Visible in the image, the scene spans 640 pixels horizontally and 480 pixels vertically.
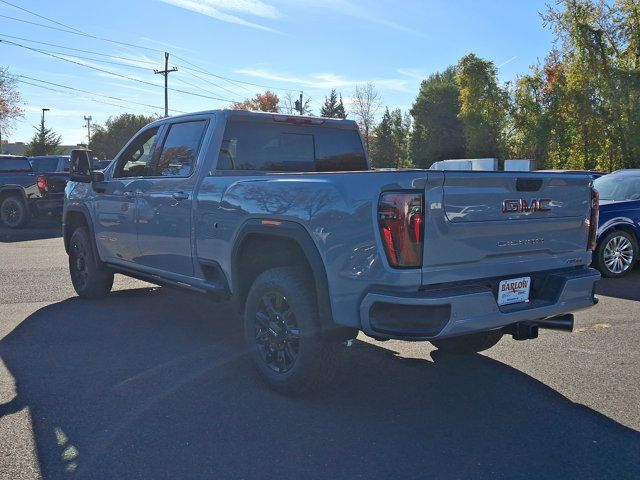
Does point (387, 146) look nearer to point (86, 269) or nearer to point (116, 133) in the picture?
point (116, 133)

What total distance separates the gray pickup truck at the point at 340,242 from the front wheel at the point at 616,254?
16.3ft

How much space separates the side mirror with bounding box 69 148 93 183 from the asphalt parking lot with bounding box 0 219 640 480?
5.18 ft

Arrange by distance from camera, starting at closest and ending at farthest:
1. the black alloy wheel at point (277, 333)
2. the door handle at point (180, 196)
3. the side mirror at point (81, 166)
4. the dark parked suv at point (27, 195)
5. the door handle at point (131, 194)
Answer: the black alloy wheel at point (277, 333) → the door handle at point (180, 196) → the door handle at point (131, 194) → the side mirror at point (81, 166) → the dark parked suv at point (27, 195)

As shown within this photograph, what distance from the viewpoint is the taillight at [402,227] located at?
3.54 metres

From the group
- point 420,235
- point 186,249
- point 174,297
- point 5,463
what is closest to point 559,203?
point 420,235

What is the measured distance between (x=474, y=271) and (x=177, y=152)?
3.15 meters

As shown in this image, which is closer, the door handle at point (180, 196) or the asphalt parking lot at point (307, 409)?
the asphalt parking lot at point (307, 409)

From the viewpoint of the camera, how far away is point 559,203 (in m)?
4.29

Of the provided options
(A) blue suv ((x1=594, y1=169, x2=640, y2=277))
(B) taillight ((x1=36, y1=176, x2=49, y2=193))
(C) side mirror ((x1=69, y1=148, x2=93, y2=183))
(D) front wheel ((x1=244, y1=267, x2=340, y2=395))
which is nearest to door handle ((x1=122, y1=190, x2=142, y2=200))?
(C) side mirror ((x1=69, y1=148, x2=93, y2=183))

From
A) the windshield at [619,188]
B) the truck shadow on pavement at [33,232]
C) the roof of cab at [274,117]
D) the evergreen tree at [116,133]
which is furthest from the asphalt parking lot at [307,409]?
the evergreen tree at [116,133]

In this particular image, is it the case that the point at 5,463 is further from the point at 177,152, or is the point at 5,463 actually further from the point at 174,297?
the point at 174,297

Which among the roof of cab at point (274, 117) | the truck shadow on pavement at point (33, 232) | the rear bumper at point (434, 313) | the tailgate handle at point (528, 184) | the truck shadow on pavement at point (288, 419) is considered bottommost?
the truck shadow on pavement at point (288, 419)

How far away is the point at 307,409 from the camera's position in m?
4.13

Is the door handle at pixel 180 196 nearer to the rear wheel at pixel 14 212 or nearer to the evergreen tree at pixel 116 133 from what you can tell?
the rear wheel at pixel 14 212
